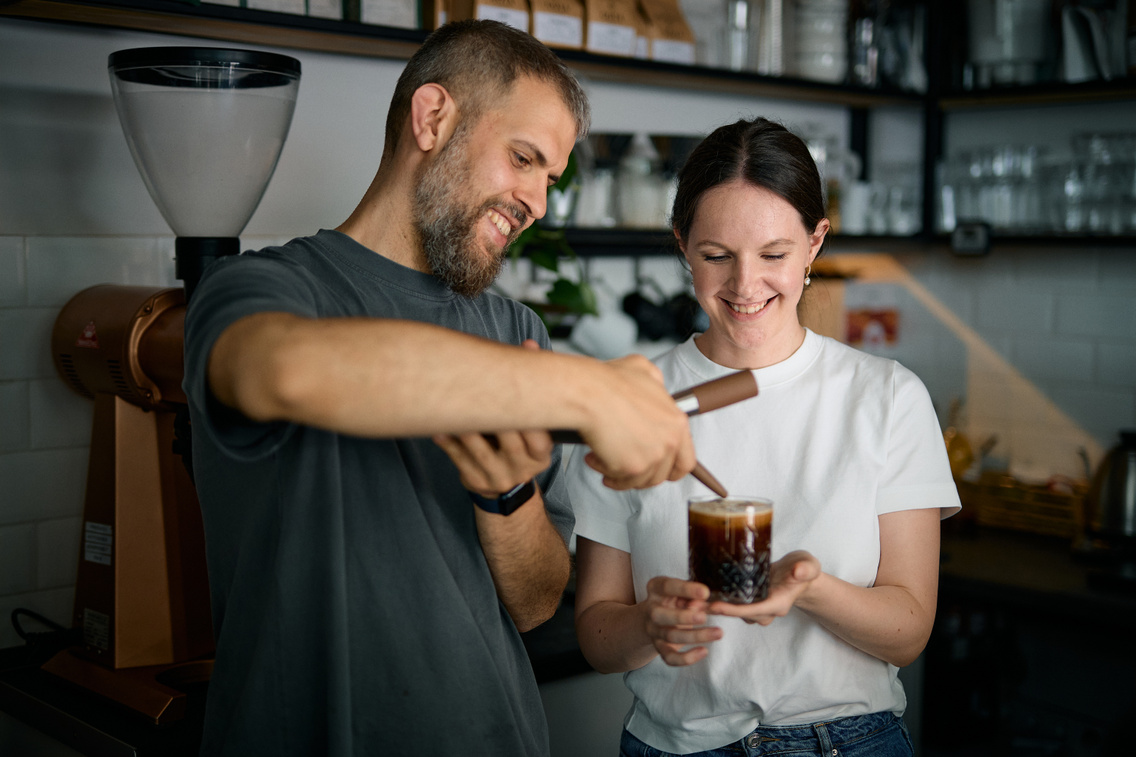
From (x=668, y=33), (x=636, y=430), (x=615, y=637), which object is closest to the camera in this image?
(x=636, y=430)

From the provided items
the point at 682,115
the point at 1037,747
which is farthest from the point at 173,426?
the point at 1037,747

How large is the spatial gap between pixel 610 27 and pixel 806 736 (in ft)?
5.58

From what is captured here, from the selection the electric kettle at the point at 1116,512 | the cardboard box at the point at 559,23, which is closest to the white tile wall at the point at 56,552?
Answer: the cardboard box at the point at 559,23

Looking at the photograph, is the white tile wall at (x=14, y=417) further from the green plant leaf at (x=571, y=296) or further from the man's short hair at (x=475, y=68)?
the green plant leaf at (x=571, y=296)

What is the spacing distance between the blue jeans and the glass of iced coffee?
291 mm

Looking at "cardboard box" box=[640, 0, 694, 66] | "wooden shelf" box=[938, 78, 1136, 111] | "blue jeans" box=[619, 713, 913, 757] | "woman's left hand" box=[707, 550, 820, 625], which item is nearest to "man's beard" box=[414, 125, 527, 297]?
"woman's left hand" box=[707, 550, 820, 625]

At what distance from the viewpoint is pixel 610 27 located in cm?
232

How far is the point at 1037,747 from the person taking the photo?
2.79 meters

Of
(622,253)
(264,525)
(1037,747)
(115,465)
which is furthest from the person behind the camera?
(1037,747)

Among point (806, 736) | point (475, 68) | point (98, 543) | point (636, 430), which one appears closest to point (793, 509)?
point (806, 736)

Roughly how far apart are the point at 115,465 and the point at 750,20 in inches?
80.8

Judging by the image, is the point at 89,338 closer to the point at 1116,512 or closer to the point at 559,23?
the point at 559,23

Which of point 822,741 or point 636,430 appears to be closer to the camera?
point 636,430

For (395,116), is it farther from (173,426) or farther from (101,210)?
(101,210)
